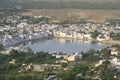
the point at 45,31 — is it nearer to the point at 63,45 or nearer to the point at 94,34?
the point at 94,34

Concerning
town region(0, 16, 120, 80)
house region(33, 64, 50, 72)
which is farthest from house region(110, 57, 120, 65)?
house region(33, 64, 50, 72)

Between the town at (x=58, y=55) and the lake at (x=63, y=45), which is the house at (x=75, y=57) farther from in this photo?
the lake at (x=63, y=45)

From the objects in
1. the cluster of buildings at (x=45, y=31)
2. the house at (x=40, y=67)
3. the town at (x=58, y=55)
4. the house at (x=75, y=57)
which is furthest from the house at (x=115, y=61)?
the cluster of buildings at (x=45, y=31)

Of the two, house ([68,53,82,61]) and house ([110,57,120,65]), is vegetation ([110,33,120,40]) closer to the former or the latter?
house ([68,53,82,61])

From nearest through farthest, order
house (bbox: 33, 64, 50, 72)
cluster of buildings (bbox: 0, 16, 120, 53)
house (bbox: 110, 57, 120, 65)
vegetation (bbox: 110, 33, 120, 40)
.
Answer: house (bbox: 33, 64, 50, 72) → house (bbox: 110, 57, 120, 65) → cluster of buildings (bbox: 0, 16, 120, 53) → vegetation (bbox: 110, 33, 120, 40)

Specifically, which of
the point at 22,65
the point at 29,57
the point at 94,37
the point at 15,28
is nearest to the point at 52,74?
the point at 22,65

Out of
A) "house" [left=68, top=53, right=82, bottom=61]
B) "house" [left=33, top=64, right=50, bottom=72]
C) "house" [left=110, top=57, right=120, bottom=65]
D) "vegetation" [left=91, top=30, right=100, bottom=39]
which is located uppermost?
"house" [left=33, top=64, right=50, bottom=72]
